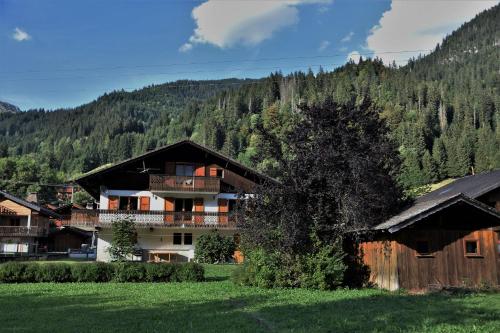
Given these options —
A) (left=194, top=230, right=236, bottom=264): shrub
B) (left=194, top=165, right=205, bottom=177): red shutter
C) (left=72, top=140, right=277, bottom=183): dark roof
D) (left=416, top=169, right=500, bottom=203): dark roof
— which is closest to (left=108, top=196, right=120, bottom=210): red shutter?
(left=72, top=140, right=277, bottom=183): dark roof

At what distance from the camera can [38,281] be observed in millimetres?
21922

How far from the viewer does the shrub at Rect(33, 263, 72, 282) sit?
21859 millimetres

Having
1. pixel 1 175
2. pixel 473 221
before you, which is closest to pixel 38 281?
pixel 473 221

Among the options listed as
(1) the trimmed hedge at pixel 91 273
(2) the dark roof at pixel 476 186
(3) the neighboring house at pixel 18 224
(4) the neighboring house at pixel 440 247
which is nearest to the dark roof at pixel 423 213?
(4) the neighboring house at pixel 440 247

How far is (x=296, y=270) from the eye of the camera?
766 inches

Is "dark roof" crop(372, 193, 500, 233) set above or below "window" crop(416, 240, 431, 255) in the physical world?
above

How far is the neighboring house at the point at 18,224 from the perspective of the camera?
55.0 m

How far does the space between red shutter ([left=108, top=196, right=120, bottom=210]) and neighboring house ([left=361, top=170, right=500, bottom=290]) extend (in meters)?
24.5

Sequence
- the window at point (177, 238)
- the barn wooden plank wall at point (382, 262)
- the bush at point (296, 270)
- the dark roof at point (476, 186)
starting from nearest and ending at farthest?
the barn wooden plank wall at point (382, 262), the bush at point (296, 270), the dark roof at point (476, 186), the window at point (177, 238)

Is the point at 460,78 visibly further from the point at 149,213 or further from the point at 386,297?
the point at 386,297

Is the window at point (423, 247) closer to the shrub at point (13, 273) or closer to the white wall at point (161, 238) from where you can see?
the shrub at point (13, 273)

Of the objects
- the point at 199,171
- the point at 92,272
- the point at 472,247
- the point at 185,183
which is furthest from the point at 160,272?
the point at 199,171

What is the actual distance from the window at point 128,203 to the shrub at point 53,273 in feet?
57.2

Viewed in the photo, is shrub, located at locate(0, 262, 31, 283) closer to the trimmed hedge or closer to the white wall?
the trimmed hedge
